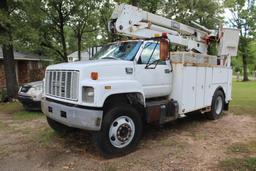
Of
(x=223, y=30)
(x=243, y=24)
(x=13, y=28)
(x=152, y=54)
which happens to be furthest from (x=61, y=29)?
(x=243, y=24)

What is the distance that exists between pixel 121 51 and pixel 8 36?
7.11 meters

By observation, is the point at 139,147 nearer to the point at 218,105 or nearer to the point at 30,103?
the point at 218,105

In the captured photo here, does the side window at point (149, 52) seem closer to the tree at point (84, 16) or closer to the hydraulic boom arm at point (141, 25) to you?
the hydraulic boom arm at point (141, 25)

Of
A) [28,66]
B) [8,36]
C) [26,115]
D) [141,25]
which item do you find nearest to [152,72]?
[141,25]

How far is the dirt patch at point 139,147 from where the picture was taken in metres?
4.19

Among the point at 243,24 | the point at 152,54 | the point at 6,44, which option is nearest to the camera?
the point at 152,54

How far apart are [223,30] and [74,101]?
18.6 feet

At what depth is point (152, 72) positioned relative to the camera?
5332mm

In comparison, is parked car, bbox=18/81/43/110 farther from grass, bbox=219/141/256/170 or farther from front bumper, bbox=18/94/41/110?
grass, bbox=219/141/256/170

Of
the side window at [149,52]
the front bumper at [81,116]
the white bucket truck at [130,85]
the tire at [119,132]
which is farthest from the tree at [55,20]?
the tire at [119,132]

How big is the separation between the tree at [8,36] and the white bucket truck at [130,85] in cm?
613

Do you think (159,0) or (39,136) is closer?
(39,136)

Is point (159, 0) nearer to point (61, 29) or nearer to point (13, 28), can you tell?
point (61, 29)

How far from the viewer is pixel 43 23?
14945 millimetres
